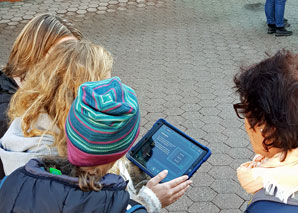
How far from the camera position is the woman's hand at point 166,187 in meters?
1.77

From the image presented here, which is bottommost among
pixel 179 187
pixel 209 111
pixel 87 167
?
pixel 209 111

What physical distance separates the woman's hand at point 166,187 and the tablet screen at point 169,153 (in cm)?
8

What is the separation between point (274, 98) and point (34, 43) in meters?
1.39

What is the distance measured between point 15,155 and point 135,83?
11.9 ft

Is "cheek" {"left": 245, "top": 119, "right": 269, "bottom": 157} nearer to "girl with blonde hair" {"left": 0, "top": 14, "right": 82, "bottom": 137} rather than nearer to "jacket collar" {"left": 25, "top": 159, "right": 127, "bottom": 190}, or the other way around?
"jacket collar" {"left": 25, "top": 159, "right": 127, "bottom": 190}

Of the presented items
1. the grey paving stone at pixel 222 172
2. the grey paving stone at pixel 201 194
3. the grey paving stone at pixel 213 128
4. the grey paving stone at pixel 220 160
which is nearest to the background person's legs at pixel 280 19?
the grey paving stone at pixel 213 128

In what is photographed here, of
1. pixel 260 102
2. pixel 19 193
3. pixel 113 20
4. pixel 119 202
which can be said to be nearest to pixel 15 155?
pixel 19 193

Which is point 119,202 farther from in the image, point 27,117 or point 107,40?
point 107,40

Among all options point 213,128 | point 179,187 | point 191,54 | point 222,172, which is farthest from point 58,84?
point 191,54

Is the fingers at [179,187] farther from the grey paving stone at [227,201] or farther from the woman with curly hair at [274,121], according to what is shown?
the grey paving stone at [227,201]

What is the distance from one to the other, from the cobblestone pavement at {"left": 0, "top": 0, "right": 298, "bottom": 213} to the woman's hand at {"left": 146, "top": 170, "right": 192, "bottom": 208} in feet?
3.81

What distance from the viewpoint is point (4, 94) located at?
6.86ft

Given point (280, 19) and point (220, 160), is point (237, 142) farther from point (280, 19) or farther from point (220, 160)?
point (280, 19)

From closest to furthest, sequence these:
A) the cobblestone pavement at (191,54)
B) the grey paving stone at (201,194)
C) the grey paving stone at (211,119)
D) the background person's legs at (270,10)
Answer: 1. the grey paving stone at (201,194)
2. the cobblestone pavement at (191,54)
3. the grey paving stone at (211,119)
4. the background person's legs at (270,10)
